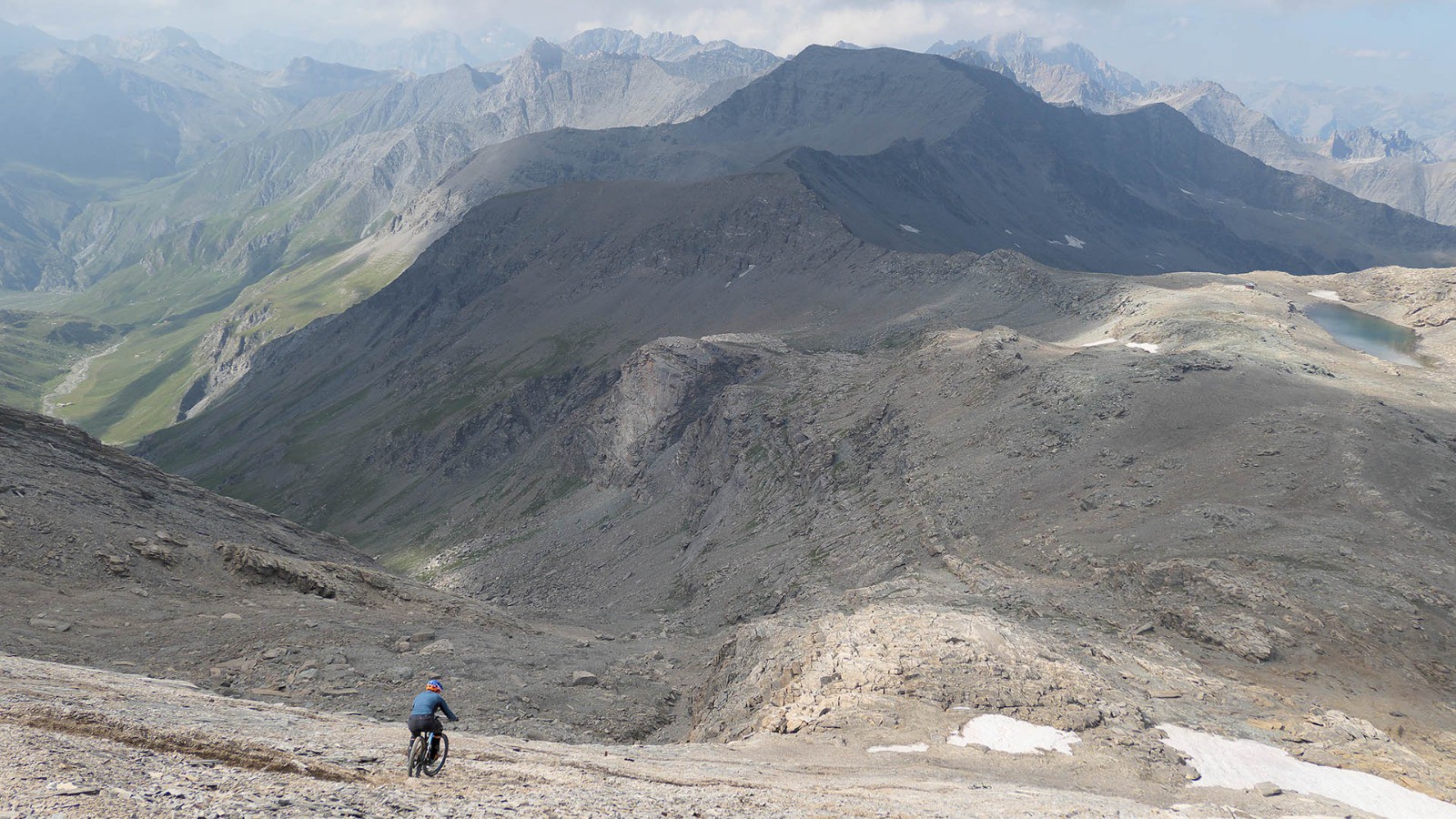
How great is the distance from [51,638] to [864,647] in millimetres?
31542

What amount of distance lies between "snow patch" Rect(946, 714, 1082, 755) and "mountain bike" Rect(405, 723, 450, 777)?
55.8ft

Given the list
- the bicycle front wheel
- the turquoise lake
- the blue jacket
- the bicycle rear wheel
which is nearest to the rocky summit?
the bicycle front wheel

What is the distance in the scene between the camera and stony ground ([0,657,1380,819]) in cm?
1598

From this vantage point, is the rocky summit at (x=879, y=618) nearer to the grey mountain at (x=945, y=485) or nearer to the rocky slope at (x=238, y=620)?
the rocky slope at (x=238, y=620)

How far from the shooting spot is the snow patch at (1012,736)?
2816cm

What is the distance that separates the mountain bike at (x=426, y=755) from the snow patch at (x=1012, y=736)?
17.0m

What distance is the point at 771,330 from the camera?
147m

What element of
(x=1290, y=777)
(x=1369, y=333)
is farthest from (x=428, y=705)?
(x=1369, y=333)

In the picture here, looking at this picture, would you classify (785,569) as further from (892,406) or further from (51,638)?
(51,638)

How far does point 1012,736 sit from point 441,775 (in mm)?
19236

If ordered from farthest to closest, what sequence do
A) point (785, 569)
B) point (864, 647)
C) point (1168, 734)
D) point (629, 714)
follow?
1. point (785, 569)
2. point (629, 714)
3. point (864, 647)
4. point (1168, 734)

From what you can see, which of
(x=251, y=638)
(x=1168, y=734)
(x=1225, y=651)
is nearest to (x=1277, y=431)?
(x=1225, y=651)

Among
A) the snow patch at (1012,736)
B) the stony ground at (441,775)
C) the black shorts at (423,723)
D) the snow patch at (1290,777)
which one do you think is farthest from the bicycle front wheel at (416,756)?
the snow patch at (1290,777)

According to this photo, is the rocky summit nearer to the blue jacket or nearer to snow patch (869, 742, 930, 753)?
snow patch (869, 742, 930, 753)
